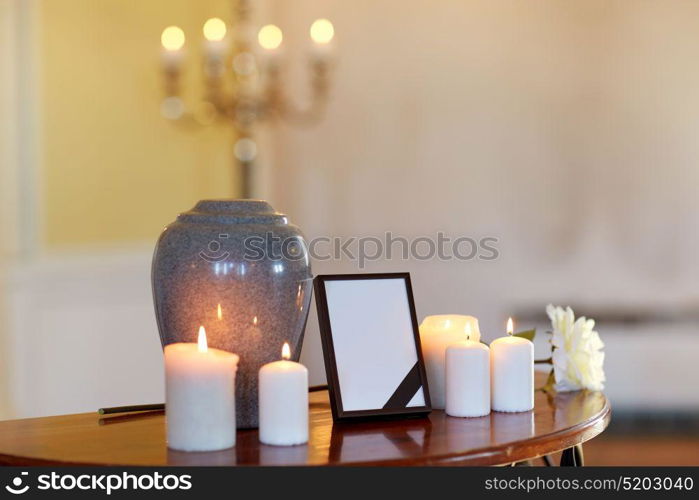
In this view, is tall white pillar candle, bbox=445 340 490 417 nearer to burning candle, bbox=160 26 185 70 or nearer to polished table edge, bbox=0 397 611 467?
polished table edge, bbox=0 397 611 467

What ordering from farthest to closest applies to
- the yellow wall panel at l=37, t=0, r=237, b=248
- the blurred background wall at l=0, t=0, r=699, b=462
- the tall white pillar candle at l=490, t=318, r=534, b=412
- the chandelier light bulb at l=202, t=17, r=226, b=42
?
the blurred background wall at l=0, t=0, r=699, b=462 < the yellow wall panel at l=37, t=0, r=237, b=248 < the chandelier light bulb at l=202, t=17, r=226, b=42 < the tall white pillar candle at l=490, t=318, r=534, b=412

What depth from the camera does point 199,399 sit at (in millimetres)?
984

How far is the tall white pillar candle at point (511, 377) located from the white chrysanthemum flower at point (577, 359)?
0.53 ft

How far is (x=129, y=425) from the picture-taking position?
1165 millimetres

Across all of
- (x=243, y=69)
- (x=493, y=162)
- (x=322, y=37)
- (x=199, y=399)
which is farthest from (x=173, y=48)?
(x=199, y=399)

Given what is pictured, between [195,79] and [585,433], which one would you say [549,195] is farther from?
[585,433]

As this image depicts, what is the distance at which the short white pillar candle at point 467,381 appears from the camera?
117 centimetres

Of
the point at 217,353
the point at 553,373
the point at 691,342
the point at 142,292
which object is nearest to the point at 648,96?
the point at 691,342

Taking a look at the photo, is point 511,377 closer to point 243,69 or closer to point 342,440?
point 342,440

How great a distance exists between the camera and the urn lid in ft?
3.74

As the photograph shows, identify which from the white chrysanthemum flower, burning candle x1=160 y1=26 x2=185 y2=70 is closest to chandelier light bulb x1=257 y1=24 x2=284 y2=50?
burning candle x1=160 y1=26 x2=185 y2=70

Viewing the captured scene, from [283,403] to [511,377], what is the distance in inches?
13.8

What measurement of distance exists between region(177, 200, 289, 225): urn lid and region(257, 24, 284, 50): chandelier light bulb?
5.86 ft

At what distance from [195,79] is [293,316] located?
2.99 meters
